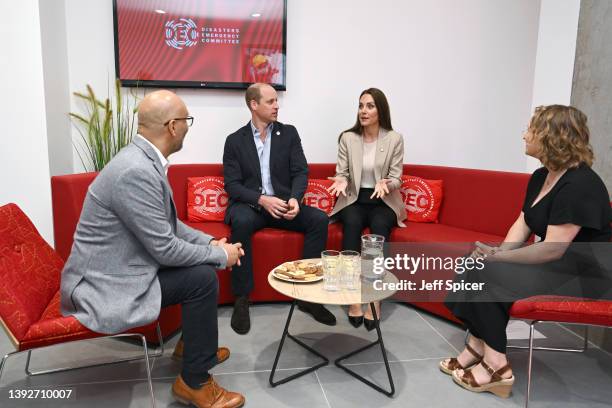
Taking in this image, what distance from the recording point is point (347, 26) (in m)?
4.00

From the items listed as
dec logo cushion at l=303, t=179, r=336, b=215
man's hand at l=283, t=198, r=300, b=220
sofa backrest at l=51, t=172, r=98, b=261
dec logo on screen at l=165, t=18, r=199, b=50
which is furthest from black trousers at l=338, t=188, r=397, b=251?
dec logo on screen at l=165, t=18, r=199, b=50

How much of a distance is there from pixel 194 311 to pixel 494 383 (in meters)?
1.45

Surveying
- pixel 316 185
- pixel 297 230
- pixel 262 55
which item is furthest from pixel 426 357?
pixel 262 55

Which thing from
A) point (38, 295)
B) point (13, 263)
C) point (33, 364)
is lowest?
point (33, 364)

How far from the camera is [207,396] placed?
2.05 metres

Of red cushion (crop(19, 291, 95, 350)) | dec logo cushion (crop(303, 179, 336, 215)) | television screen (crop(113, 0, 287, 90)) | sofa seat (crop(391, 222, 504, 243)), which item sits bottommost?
red cushion (crop(19, 291, 95, 350))

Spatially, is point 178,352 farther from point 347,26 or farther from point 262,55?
point 347,26

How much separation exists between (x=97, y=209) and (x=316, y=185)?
2087 mm

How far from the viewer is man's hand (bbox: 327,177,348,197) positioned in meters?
3.40

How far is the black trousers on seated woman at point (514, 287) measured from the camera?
2.18 meters

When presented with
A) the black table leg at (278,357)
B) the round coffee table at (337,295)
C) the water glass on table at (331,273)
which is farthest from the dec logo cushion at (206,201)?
the water glass on table at (331,273)

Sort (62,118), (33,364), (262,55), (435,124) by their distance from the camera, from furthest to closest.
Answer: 1. (435,124)
2. (262,55)
3. (62,118)
4. (33,364)

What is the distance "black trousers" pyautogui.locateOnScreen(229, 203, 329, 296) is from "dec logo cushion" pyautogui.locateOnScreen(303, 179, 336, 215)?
0.37 m

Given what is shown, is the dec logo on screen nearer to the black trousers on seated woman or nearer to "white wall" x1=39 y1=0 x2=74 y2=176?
"white wall" x1=39 y1=0 x2=74 y2=176
